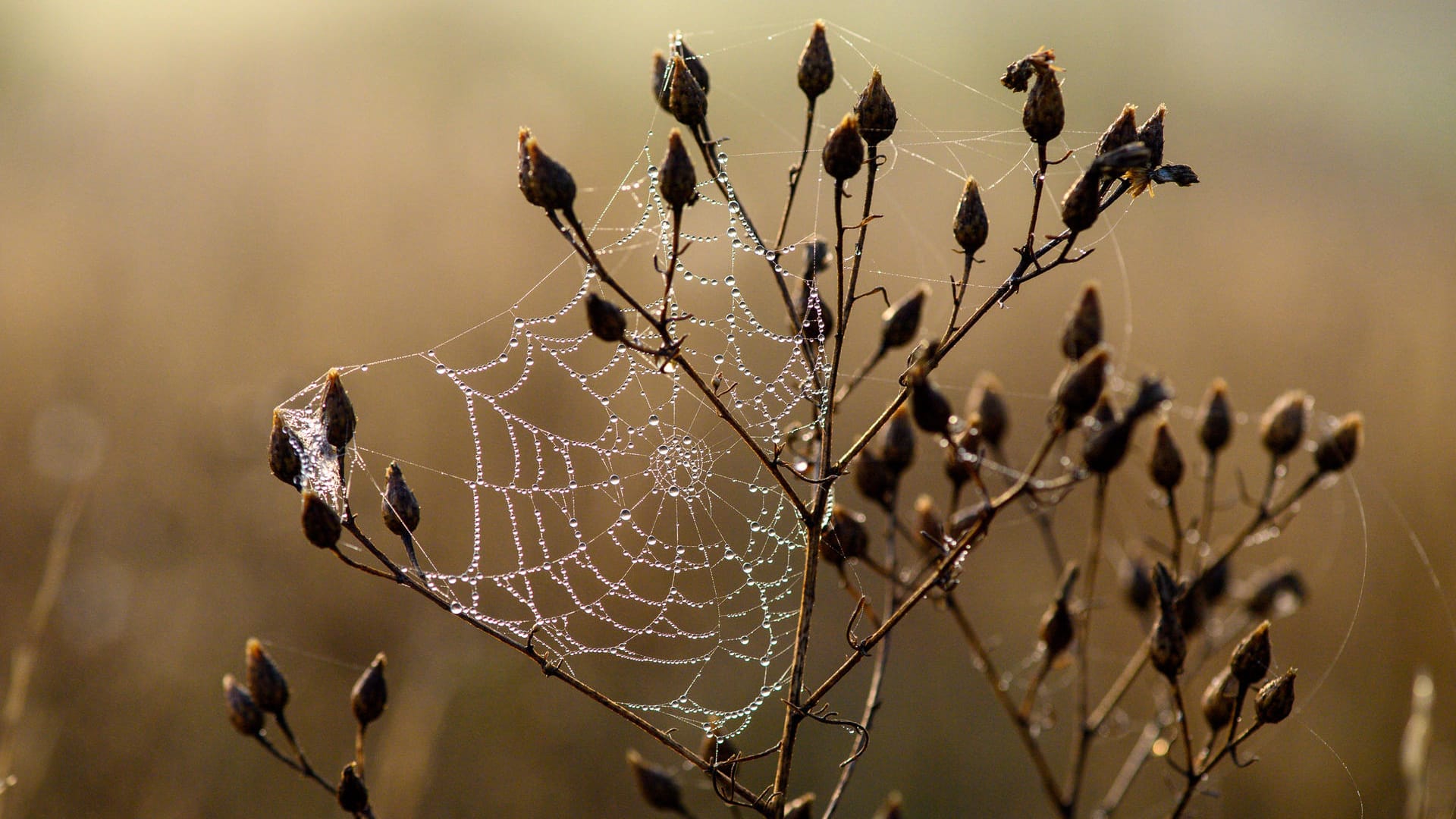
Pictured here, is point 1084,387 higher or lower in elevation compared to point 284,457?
higher

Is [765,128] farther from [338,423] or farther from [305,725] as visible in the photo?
[338,423]

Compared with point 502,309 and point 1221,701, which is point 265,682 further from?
point 502,309

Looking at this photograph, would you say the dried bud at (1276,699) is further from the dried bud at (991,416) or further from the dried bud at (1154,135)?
the dried bud at (1154,135)

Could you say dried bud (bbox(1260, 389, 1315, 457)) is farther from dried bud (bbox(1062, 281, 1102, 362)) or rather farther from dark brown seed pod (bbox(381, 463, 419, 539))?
dark brown seed pod (bbox(381, 463, 419, 539))

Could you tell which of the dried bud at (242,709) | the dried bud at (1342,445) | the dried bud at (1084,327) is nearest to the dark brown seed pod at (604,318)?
the dried bud at (242,709)

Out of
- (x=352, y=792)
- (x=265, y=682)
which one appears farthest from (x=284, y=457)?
(x=352, y=792)
